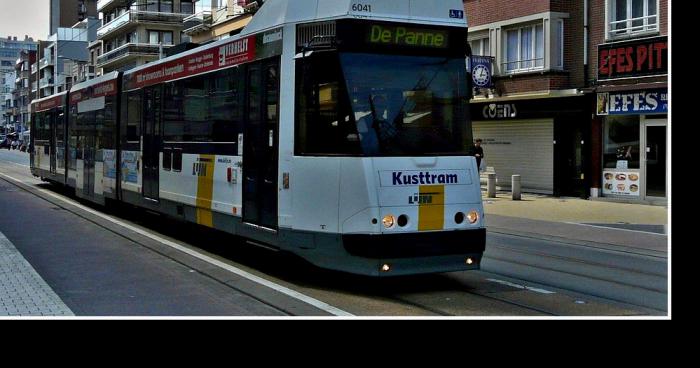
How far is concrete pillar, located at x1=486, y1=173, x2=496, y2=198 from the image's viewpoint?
84.7ft

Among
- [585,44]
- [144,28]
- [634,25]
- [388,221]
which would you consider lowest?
[388,221]

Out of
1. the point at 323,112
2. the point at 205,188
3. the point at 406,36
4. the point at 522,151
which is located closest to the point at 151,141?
the point at 205,188

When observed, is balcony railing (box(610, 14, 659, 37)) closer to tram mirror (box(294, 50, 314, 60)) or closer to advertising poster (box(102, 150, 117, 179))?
advertising poster (box(102, 150, 117, 179))

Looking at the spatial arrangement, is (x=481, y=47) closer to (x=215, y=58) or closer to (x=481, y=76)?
(x=481, y=76)

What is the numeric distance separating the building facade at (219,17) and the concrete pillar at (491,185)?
16.9 meters

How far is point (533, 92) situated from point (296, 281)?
1796cm

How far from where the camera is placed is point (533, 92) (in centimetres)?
2664

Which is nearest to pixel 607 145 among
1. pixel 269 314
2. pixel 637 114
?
pixel 637 114

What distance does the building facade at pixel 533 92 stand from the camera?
2584 cm

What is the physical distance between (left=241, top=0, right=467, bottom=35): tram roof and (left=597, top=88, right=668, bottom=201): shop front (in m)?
14.1

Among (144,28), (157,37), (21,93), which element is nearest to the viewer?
(21,93)

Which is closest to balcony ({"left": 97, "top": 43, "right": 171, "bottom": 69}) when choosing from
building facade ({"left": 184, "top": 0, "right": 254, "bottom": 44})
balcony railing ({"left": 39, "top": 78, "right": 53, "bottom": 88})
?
balcony railing ({"left": 39, "top": 78, "right": 53, "bottom": 88})
